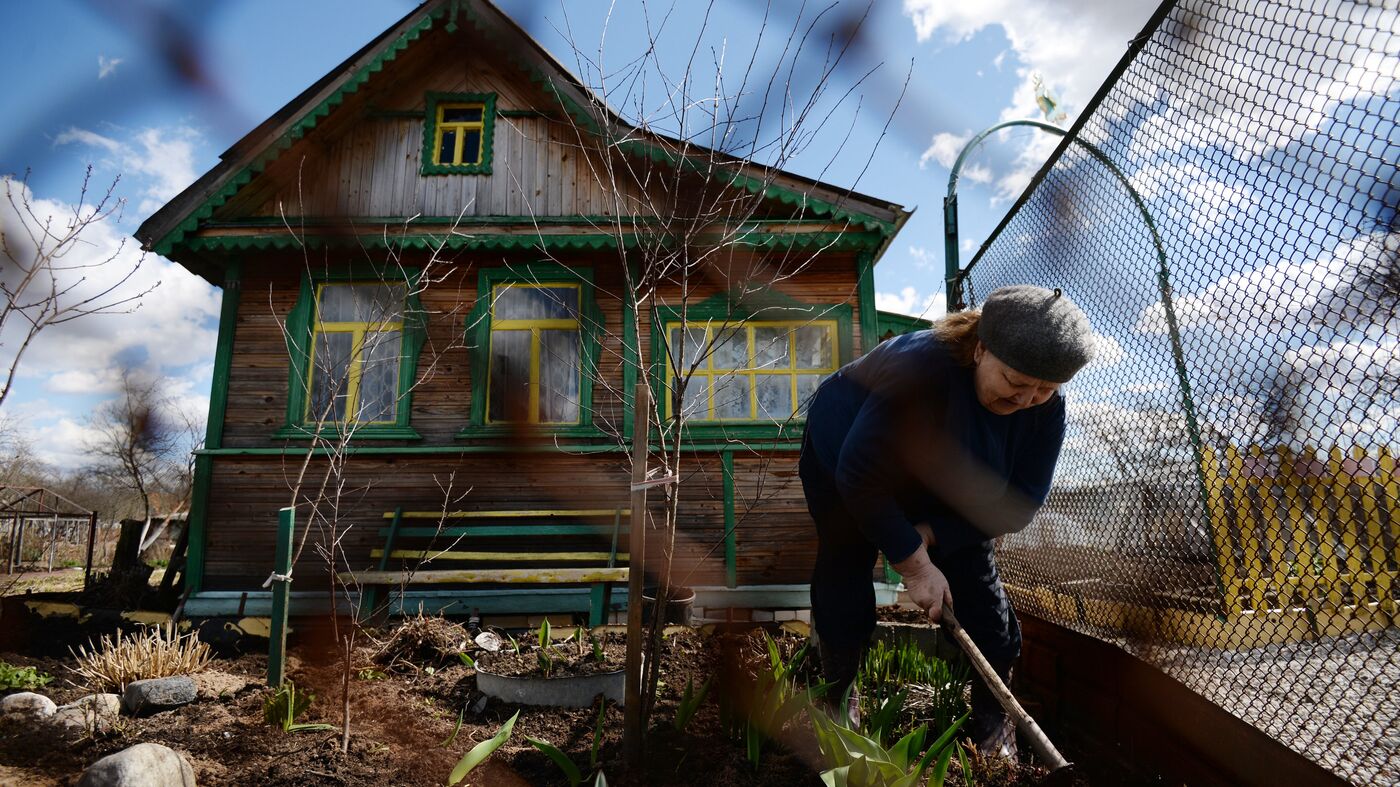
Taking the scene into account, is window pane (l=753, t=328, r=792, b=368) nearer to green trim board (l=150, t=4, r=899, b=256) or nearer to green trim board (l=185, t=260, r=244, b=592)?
green trim board (l=150, t=4, r=899, b=256)

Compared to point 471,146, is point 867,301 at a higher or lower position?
lower

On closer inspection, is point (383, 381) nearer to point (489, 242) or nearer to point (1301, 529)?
point (489, 242)

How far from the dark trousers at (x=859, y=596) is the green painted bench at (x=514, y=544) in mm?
3211

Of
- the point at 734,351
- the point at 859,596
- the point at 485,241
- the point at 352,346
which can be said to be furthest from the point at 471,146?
the point at 859,596

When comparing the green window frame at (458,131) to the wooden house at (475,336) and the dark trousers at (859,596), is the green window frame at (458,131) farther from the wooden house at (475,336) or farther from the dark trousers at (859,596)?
the dark trousers at (859,596)

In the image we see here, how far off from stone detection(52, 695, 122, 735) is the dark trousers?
286 centimetres

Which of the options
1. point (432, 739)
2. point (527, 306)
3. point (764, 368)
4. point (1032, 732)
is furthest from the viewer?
point (527, 306)

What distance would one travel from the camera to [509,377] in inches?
272

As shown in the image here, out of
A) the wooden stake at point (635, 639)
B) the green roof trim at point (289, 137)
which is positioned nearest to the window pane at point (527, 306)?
the green roof trim at point (289, 137)

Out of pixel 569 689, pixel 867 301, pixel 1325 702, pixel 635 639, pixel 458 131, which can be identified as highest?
pixel 458 131

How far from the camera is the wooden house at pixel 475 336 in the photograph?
6.41 metres

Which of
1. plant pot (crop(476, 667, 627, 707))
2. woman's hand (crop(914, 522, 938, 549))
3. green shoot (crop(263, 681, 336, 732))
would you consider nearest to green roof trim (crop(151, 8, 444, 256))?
green shoot (crop(263, 681, 336, 732))

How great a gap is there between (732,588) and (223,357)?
5.26 metres

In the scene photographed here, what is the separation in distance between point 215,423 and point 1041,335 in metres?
7.27
